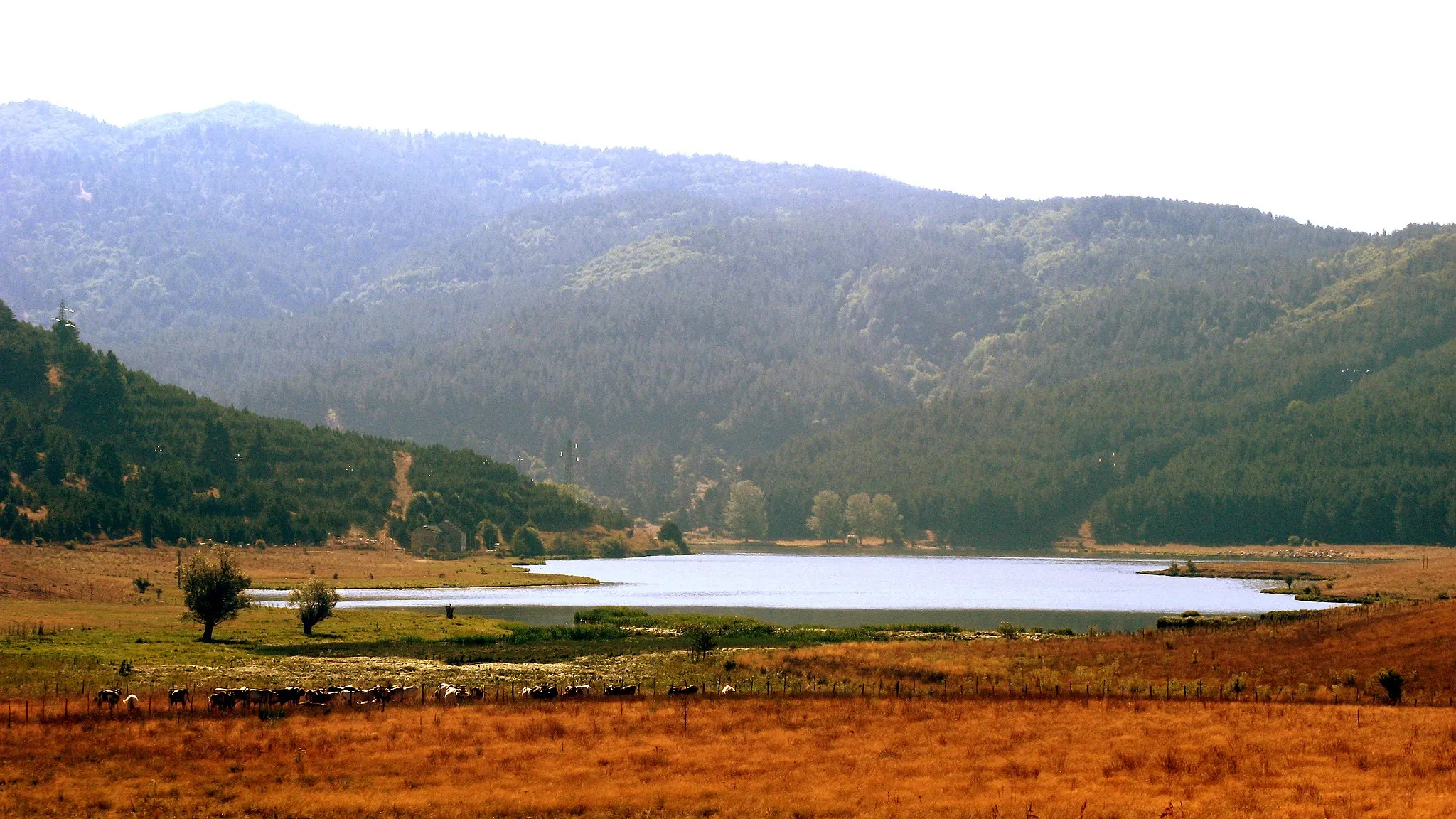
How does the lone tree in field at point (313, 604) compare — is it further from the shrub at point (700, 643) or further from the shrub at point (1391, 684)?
the shrub at point (1391, 684)

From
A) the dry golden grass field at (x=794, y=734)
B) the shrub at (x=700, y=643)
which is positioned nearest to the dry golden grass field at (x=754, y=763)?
the dry golden grass field at (x=794, y=734)

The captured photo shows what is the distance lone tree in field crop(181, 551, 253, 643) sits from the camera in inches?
3708

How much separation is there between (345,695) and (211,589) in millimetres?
32463

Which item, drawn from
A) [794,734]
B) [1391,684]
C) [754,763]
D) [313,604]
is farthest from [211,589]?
[1391,684]

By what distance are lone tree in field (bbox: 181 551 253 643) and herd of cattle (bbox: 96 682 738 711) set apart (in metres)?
28.9

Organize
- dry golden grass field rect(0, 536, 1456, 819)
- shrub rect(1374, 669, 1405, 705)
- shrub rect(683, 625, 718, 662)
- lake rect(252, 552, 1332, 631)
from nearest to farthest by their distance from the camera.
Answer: dry golden grass field rect(0, 536, 1456, 819), shrub rect(1374, 669, 1405, 705), shrub rect(683, 625, 718, 662), lake rect(252, 552, 1332, 631)

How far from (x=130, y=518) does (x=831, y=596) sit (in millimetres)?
96816

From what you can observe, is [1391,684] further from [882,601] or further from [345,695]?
[882,601]

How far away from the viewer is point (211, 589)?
94.1m

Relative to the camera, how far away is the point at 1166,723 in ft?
187

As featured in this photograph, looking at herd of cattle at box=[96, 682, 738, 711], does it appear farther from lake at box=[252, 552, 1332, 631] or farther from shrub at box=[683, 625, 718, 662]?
lake at box=[252, 552, 1332, 631]

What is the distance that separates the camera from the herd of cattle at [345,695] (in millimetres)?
61156


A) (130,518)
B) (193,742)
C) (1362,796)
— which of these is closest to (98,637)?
(193,742)

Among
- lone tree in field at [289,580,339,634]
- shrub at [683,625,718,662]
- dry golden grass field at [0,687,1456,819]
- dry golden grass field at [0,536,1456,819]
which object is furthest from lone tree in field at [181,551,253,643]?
dry golden grass field at [0,687,1456,819]
